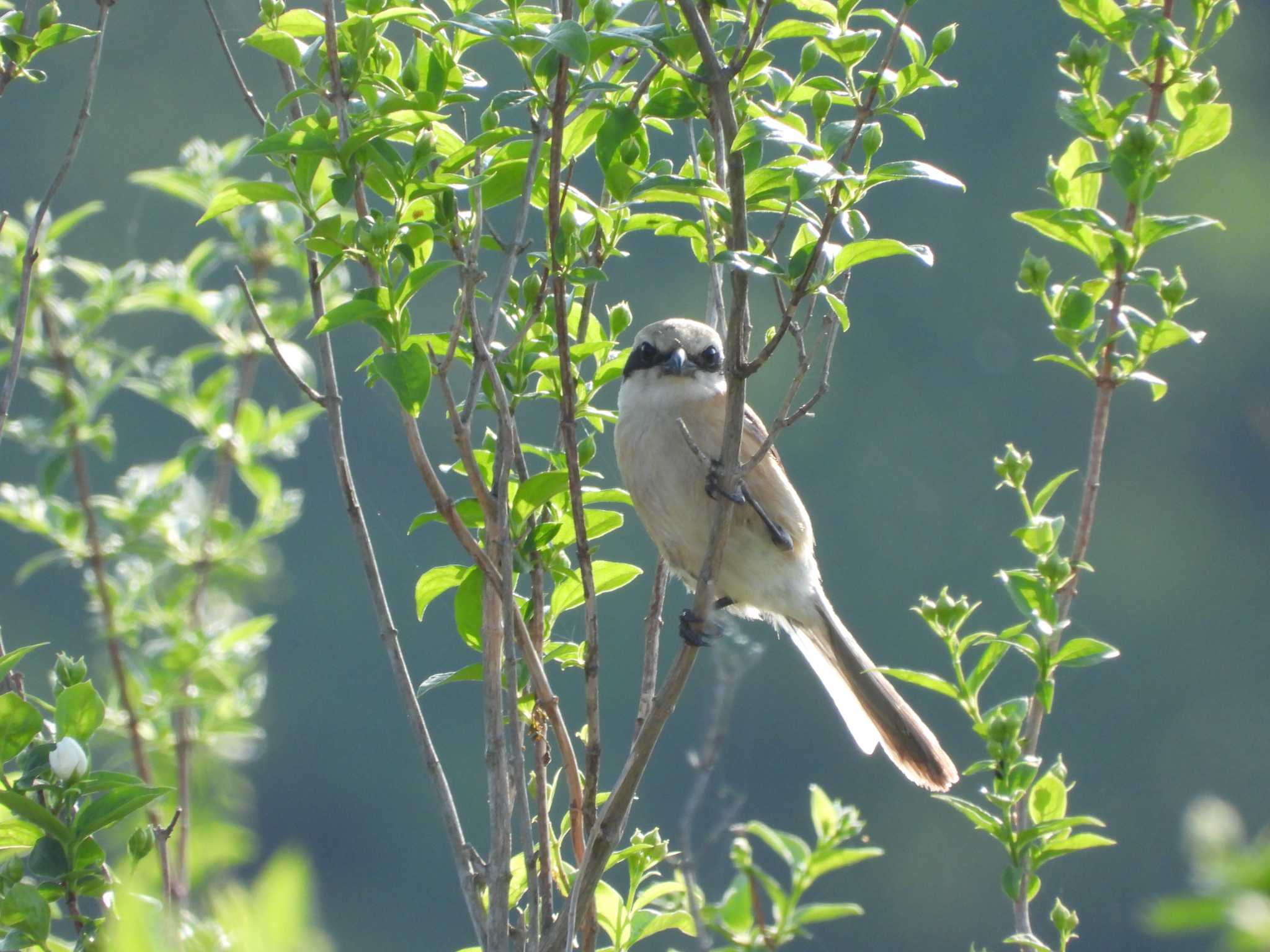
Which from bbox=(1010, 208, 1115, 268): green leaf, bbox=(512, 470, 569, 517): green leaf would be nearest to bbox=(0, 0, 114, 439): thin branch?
bbox=(512, 470, 569, 517): green leaf

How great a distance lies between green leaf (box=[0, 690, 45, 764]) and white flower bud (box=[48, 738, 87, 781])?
0.06 metres

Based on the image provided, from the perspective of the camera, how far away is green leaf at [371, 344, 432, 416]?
1.79 meters

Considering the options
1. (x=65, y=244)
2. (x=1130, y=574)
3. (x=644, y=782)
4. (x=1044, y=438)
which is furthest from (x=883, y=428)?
(x=65, y=244)

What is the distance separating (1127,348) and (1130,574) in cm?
910

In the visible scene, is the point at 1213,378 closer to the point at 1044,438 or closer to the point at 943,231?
the point at 1044,438

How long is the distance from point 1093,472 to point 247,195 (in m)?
1.21

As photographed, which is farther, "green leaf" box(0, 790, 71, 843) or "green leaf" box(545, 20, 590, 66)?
"green leaf" box(545, 20, 590, 66)

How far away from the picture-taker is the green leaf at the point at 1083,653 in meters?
1.81

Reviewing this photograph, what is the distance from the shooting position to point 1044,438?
382 inches

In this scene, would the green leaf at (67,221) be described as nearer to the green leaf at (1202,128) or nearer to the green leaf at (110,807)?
the green leaf at (110,807)

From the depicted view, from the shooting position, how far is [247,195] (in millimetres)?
1947

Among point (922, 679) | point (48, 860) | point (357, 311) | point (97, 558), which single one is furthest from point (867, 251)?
point (97, 558)

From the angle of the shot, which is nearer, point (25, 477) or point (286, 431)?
point (286, 431)

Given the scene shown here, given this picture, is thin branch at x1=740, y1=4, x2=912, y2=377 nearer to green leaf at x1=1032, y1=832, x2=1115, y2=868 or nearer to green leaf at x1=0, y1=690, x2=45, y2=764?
green leaf at x1=1032, y1=832, x2=1115, y2=868
